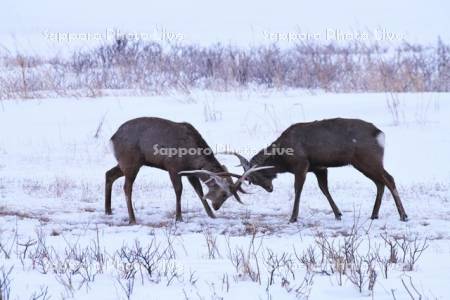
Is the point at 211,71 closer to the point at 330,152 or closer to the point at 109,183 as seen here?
the point at 109,183

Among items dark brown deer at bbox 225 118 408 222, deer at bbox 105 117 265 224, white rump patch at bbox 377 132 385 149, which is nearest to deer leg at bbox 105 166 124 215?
deer at bbox 105 117 265 224

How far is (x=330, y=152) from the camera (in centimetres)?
1042

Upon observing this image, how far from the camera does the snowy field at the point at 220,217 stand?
5305 millimetres

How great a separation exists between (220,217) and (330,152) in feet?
5.59

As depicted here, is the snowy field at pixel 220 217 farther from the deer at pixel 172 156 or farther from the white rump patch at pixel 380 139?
the white rump patch at pixel 380 139

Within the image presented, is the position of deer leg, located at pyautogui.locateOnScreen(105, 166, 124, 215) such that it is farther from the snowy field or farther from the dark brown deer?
the dark brown deer

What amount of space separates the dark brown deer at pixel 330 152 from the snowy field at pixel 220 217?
1.55ft

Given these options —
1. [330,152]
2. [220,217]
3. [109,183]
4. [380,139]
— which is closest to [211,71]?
[109,183]

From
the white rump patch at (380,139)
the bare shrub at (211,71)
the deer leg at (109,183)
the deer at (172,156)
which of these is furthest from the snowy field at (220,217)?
the bare shrub at (211,71)

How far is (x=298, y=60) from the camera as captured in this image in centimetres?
2497

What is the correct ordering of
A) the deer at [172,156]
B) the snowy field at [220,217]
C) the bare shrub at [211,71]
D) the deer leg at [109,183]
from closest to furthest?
1. the snowy field at [220,217]
2. the deer at [172,156]
3. the deer leg at [109,183]
4. the bare shrub at [211,71]

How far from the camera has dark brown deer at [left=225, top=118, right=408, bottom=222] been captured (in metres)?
10.4

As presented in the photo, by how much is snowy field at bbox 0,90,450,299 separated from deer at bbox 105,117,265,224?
40 centimetres

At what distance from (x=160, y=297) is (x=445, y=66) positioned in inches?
770
